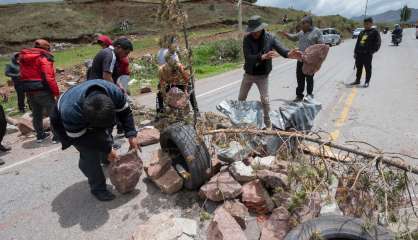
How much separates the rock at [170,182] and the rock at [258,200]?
864mm

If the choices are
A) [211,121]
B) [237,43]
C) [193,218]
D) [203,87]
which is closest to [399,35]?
[237,43]

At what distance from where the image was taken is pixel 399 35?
1014 inches

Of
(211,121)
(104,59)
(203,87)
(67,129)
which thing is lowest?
(203,87)

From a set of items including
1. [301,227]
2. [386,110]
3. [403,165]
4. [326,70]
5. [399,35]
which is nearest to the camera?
[301,227]

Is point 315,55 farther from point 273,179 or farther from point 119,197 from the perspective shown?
point 119,197

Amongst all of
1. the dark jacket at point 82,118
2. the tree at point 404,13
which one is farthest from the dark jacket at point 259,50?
the tree at point 404,13

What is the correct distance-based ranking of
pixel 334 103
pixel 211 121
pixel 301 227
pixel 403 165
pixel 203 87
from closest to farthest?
pixel 301 227 → pixel 403 165 → pixel 211 121 → pixel 334 103 → pixel 203 87

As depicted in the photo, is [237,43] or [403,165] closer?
[403,165]

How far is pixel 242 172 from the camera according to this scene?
3713 mm

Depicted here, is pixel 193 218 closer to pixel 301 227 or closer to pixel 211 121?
pixel 301 227

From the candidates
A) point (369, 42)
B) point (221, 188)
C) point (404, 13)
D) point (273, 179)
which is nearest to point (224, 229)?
point (221, 188)

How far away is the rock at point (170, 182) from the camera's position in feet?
13.0

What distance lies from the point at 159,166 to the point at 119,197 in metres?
0.61

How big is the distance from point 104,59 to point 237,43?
→ 15.5 metres
